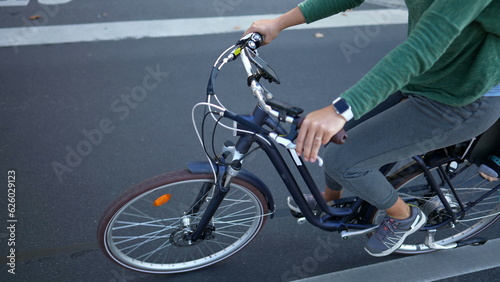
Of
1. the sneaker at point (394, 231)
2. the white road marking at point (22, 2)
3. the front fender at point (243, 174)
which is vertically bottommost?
the sneaker at point (394, 231)

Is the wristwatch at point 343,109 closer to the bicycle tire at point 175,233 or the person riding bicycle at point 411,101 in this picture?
the person riding bicycle at point 411,101

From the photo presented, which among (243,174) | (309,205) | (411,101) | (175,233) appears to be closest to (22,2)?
(175,233)

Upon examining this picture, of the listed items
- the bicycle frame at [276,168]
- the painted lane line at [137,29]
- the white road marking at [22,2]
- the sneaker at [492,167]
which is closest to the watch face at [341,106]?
the bicycle frame at [276,168]

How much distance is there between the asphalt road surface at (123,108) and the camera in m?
2.69

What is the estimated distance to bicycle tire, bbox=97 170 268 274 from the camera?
7.39ft

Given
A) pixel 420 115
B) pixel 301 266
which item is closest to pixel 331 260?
pixel 301 266

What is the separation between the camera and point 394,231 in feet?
7.61

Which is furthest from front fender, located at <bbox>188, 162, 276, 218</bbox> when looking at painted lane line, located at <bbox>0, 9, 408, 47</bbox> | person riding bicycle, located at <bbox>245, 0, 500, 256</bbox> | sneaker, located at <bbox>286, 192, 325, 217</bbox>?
painted lane line, located at <bbox>0, 9, 408, 47</bbox>

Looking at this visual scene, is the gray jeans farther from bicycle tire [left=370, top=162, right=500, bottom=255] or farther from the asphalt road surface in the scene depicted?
the asphalt road surface

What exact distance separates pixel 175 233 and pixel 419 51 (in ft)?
5.38

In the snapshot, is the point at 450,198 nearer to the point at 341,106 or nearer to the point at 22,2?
the point at 341,106

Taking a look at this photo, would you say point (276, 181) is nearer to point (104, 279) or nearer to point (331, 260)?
point (331, 260)

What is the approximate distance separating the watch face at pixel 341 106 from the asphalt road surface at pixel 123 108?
1498 millimetres

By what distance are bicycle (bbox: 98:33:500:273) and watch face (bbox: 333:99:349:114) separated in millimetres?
273
